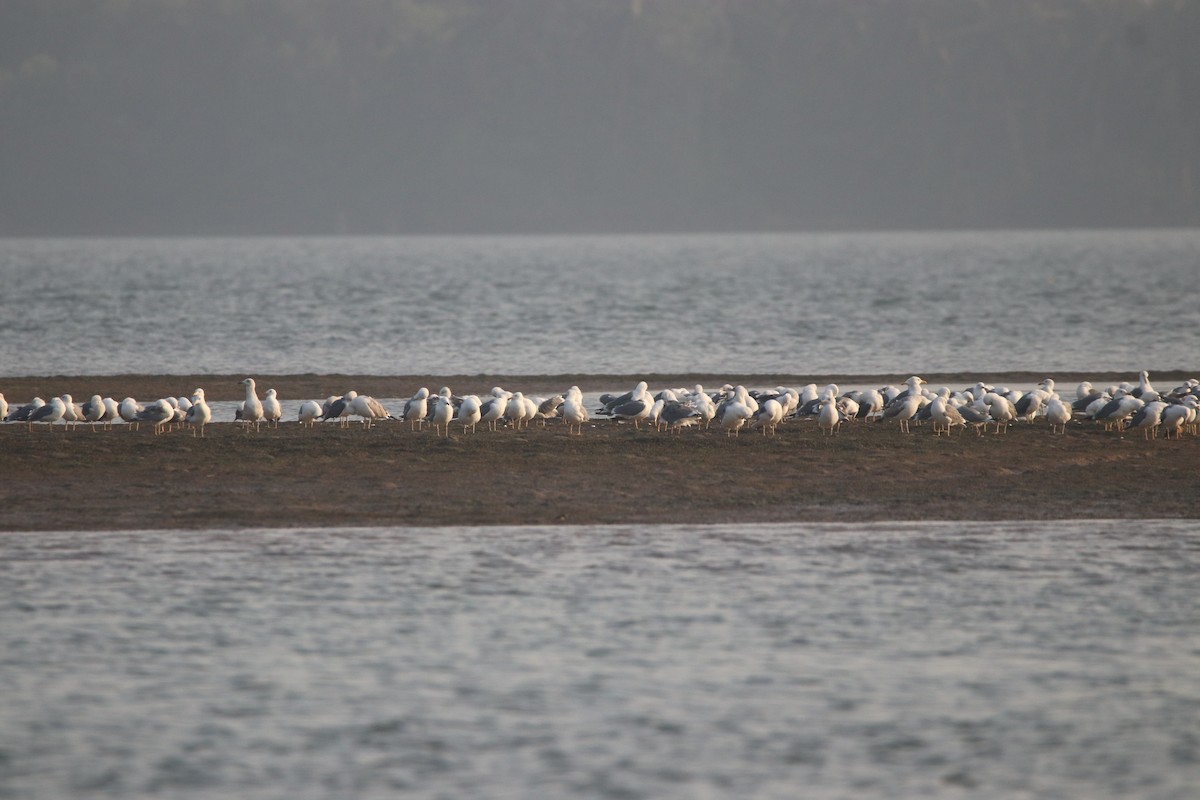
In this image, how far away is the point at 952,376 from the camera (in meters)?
36.4

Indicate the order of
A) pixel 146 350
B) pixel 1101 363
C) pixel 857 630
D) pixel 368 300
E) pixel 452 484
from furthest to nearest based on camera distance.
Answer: pixel 368 300 → pixel 146 350 → pixel 1101 363 → pixel 452 484 → pixel 857 630

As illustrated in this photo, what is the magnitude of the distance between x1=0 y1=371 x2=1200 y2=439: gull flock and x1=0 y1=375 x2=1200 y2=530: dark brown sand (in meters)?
0.30

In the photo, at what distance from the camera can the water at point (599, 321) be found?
135ft

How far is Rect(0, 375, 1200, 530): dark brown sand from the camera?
18.8m

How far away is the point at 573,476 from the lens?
68.6 ft

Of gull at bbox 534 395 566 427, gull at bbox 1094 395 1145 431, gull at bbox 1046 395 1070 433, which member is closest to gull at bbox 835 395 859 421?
gull at bbox 1046 395 1070 433

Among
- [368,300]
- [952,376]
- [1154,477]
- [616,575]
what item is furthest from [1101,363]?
[368,300]

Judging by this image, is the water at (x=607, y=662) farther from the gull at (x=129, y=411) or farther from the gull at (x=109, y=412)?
the gull at (x=109, y=412)

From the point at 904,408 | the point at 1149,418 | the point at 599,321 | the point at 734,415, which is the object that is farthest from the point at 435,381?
the point at 599,321

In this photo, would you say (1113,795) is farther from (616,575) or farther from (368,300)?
(368,300)

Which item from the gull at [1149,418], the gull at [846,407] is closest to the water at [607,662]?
the gull at [1149,418]

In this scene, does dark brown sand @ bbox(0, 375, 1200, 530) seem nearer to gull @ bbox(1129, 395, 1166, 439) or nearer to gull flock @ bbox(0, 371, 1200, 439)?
gull @ bbox(1129, 395, 1166, 439)

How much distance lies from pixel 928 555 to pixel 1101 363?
24601mm

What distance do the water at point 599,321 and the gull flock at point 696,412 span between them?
467 inches
